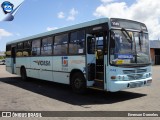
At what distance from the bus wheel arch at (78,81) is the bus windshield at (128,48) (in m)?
2.10

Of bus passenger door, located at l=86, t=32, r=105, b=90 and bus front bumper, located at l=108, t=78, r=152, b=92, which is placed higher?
bus passenger door, located at l=86, t=32, r=105, b=90

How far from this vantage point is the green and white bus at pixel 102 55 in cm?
982

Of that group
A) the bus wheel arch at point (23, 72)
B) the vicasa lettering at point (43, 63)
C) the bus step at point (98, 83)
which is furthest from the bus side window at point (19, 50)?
the bus step at point (98, 83)

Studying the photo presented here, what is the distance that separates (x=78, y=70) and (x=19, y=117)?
14.8 ft

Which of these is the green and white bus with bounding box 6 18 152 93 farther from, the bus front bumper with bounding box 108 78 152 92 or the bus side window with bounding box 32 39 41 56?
the bus side window with bounding box 32 39 41 56

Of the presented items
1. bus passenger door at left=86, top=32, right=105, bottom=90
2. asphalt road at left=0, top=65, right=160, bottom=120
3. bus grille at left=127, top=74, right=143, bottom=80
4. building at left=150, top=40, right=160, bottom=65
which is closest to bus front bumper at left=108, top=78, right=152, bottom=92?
bus grille at left=127, top=74, right=143, bottom=80

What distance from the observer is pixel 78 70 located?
1170 cm

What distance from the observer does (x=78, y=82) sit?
11.6m

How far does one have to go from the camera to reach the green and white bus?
387 inches

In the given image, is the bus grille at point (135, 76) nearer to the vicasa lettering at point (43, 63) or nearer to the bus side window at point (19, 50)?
the vicasa lettering at point (43, 63)

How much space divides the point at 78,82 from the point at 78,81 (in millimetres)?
45

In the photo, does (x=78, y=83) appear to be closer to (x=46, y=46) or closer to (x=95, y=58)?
(x=95, y=58)

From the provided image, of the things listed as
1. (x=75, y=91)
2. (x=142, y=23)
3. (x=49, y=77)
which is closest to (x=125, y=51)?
(x=142, y=23)

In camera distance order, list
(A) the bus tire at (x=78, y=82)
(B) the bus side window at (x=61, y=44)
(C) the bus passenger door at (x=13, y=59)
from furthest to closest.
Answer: (C) the bus passenger door at (x=13, y=59), (B) the bus side window at (x=61, y=44), (A) the bus tire at (x=78, y=82)
